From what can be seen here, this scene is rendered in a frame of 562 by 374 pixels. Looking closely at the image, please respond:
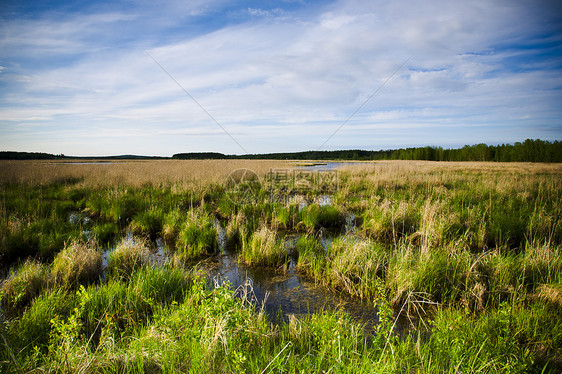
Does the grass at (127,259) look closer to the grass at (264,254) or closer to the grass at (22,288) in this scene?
the grass at (22,288)

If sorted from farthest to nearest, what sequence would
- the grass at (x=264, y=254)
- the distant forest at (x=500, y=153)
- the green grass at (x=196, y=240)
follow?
1. the distant forest at (x=500, y=153)
2. the green grass at (x=196, y=240)
3. the grass at (x=264, y=254)

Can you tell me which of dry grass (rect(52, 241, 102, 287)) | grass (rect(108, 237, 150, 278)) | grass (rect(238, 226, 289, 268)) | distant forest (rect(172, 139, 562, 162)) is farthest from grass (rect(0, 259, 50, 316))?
distant forest (rect(172, 139, 562, 162))

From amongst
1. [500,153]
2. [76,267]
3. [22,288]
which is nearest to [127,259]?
[76,267]

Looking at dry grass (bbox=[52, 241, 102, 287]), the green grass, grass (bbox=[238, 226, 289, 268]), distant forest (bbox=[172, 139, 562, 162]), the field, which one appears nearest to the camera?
the field

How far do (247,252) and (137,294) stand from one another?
2.38 m

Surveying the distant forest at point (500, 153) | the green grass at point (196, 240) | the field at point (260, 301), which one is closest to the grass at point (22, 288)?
the field at point (260, 301)

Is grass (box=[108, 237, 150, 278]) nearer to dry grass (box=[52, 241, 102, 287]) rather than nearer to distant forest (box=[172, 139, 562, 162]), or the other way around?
dry grass (box=[52, 241, 102, 287])

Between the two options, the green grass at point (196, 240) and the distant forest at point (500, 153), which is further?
the distant forest at point (500, 153)

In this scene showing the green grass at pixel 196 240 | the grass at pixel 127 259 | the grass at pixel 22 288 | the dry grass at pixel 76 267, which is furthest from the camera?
the green grass at pixel 196 240

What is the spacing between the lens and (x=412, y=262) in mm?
4543

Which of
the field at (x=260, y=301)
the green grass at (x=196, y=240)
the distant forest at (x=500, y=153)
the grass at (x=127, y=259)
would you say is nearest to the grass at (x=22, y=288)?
the field at (x=260, y=301)

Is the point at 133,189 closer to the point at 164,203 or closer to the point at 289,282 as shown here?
the point at 164,203

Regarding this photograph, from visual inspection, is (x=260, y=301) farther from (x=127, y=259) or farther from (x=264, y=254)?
(x=127, y=259)

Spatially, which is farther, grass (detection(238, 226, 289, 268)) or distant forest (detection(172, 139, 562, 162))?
distant forest (detection(172, 139, 562, 162))
